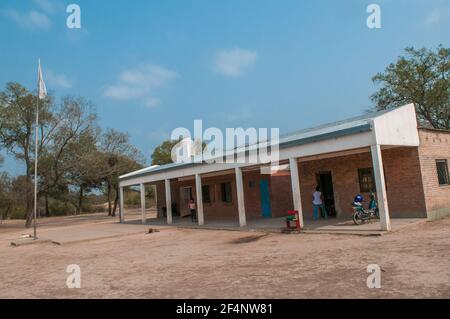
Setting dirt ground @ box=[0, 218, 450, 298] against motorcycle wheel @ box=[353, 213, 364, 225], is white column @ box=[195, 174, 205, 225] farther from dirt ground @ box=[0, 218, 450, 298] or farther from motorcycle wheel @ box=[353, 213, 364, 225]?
motorcycle wheel @ box=[353, 213, 364, 225]

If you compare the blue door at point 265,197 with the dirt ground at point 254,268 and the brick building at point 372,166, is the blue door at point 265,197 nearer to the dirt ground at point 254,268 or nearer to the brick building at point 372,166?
the brick building at point 372,166

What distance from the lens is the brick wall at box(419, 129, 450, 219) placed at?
45.2ft

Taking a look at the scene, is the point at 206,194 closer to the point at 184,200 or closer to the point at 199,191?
the point at 184,200

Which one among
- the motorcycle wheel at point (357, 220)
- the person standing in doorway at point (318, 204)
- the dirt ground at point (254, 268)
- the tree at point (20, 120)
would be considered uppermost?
the tree at point (20, 120)

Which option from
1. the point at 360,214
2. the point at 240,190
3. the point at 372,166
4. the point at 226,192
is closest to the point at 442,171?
the point at 372,166

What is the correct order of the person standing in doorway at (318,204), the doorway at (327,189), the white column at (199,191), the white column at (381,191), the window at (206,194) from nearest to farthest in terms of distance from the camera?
the white column at (381,191) → the person standing in doorway at (318,204) → the doorway at (327,189) → the white column at (199,191) → the window at (206,194)

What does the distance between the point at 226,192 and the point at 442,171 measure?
12.3m

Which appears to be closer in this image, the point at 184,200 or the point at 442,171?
the point at 442,171

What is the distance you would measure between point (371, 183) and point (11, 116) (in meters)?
26.5

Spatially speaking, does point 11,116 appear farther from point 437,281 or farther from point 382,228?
point 437,281

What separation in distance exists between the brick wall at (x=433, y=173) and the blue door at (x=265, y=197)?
30.2 ft

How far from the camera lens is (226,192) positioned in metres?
23.7

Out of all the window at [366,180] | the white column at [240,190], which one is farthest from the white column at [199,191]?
the window at [366,180]

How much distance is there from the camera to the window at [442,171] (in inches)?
589
